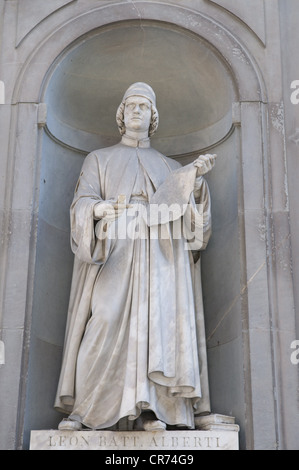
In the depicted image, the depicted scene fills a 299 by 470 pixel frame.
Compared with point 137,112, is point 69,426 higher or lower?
lower

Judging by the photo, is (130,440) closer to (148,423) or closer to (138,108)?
(148,423)

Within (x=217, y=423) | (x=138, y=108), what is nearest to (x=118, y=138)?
(x=138, y=108)

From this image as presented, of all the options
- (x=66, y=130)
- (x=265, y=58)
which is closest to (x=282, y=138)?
(x=265, y=58)

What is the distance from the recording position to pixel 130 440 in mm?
6578

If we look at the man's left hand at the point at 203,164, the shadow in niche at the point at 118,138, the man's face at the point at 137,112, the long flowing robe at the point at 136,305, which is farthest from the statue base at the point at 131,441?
the man's face at the point at 137,112

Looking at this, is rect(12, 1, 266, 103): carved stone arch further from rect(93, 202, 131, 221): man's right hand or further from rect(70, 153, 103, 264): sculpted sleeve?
rect(93, 202, 131, 221): man's right hand

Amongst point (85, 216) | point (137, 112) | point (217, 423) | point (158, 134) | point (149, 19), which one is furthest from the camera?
point (158, 134)

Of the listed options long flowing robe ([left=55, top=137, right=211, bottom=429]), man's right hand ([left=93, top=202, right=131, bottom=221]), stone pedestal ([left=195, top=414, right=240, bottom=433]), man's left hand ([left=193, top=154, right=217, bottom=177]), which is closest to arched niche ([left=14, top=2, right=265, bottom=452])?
stone pedestal ([left=195, top=414, right=240, bottom=433])

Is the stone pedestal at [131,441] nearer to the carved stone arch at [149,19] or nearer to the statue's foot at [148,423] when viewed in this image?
A: the statue's foot at [148,423]

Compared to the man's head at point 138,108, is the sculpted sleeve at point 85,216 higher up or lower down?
lower down

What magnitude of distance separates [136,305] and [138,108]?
180cm

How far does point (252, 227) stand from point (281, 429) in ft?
5.22

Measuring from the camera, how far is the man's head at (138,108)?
7789mm

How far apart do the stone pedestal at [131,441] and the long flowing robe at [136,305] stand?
13 cm
